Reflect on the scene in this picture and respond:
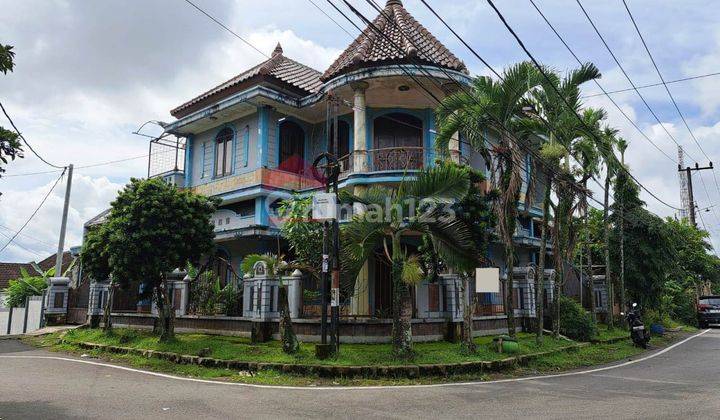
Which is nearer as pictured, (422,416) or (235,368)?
(422,416)

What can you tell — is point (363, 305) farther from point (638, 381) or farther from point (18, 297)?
point (18, 297)

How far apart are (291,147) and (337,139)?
14.4 feet

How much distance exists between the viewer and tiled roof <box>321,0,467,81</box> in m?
16.5

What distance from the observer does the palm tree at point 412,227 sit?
11492mm

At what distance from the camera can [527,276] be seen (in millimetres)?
17250

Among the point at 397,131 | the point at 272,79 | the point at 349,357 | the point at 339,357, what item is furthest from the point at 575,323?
the point at 272,79

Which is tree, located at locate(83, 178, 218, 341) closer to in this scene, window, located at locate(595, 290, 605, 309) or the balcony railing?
the balcony railing

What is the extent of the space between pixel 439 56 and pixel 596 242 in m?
14.2

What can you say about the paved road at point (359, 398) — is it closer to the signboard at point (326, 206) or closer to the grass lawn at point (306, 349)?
the grass lawn at point (306, 349)

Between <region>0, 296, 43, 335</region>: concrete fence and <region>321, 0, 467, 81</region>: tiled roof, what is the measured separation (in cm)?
1462

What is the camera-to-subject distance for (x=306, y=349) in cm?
1216

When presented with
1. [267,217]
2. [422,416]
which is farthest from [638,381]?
[267,217]

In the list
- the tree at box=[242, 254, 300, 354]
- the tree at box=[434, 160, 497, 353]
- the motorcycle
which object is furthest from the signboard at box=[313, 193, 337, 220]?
the motorcycle

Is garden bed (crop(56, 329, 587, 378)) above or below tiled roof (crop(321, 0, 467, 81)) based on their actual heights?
below
